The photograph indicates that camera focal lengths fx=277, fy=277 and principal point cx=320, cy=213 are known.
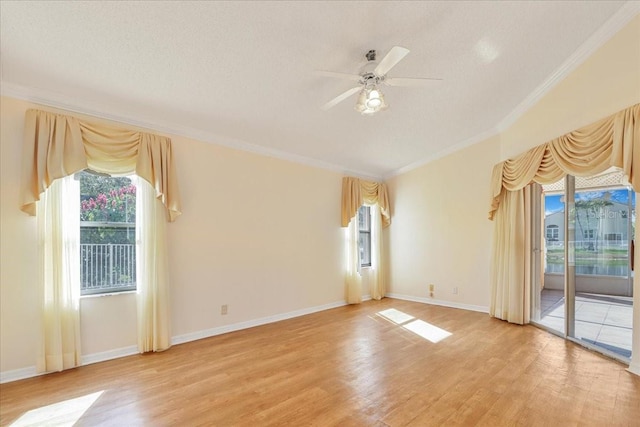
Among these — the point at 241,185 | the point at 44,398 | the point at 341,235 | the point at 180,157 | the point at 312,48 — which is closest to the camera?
the point at 44,398

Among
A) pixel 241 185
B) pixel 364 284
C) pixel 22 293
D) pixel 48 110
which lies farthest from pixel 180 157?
pixel 364 284

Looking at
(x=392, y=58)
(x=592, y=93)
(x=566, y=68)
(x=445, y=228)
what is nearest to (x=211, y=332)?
(x=392, y=58)

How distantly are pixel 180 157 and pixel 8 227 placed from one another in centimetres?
167

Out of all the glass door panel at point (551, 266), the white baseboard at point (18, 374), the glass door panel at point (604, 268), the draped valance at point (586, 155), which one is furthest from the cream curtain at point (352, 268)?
the white baseboard at point (18, 374)

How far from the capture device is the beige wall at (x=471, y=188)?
2770mm

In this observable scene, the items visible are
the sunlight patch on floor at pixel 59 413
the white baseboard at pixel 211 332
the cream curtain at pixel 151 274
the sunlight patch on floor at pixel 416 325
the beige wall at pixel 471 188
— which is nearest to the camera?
the sunlight patch on floor at pixel 59 413

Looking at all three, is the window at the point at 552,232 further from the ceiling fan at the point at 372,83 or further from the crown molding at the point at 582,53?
the ceiling fan at the point at 372,83

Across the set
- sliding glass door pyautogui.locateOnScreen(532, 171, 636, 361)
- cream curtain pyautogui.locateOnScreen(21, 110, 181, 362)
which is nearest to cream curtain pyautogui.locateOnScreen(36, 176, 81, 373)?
cream curtain pyautogui.locateOnScreen(21, 110, 181, 362)

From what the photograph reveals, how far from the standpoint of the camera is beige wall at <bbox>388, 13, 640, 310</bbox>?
277 centimetres

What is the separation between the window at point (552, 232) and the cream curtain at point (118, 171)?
16.2ft

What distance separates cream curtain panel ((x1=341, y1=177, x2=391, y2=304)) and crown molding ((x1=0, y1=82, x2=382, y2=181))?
75 cm

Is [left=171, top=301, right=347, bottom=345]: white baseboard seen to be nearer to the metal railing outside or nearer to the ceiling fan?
the metal railing outside

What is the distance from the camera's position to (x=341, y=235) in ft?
17.3

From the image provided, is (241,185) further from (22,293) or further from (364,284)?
(364,284)
